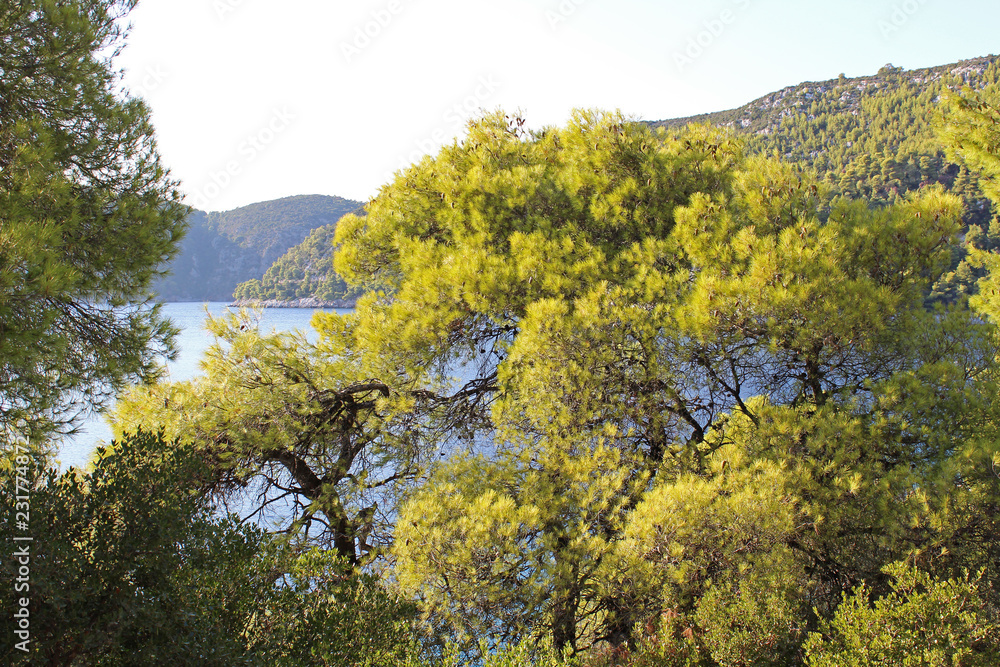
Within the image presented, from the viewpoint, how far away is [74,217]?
16.0 ft

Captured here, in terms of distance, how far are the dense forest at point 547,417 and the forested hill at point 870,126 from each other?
3056 cm

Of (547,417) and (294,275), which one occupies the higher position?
(294,275)

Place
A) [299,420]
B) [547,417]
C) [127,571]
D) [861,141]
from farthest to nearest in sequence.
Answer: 1. [861,141]
2. [299,420]
3. [547,417]
4. [127,571]

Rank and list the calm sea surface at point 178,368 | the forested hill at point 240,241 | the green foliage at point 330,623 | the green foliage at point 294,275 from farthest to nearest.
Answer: the forested hill at point 240,241 → the green foliage at point 294,275 → the calm sea surface at point 178,368 → the green foliage at point 330,623

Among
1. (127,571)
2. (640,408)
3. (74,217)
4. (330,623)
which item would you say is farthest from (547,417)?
(74,217)

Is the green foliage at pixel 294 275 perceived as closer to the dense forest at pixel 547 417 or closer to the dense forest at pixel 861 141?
the dense forest at pixel 861 141

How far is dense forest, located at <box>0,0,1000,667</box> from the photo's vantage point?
390cm

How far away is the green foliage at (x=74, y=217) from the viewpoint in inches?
166

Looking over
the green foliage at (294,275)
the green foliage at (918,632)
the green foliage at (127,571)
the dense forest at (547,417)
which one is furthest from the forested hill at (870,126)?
the green foliage at (127,571)

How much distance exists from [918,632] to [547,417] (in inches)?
128

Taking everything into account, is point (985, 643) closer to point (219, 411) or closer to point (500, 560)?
point (500, 560)

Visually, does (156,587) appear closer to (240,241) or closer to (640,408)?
(640,408)

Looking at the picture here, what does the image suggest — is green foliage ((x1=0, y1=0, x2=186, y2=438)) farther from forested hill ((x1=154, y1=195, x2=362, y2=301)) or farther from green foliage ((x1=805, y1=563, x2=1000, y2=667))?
forested hill ((x1=154, y1=195, x2=362, y2=301))

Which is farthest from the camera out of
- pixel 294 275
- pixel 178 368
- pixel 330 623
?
pixel 294 275
